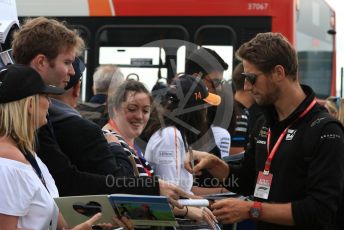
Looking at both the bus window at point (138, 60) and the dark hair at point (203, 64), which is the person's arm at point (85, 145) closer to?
the dark hair at point (203, 64)

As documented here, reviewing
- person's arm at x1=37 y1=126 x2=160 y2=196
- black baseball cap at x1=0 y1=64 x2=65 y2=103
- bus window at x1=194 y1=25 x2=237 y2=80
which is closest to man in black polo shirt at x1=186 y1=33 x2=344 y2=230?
person's arm at x1=37 y1=126 x2=160 y2=196

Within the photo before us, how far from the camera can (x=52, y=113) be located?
12.5ft

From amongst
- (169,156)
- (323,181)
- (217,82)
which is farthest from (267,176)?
(217,82)

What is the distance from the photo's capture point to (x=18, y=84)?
307 cm

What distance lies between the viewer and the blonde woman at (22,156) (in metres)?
2.94

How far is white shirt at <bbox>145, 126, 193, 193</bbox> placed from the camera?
500 centimetres

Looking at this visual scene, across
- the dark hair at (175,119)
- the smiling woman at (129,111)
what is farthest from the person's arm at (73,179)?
the dark hair at (175,119)

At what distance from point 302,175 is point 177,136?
1.50 metres

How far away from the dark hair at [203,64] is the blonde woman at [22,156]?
405cm

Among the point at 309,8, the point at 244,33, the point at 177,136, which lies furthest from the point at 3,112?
the point at 309,8

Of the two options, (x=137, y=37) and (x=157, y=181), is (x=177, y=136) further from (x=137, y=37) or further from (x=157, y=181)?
(x=137, y=37)

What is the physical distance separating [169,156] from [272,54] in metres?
1.39

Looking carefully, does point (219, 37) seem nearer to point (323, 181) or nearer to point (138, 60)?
point (138, 60)

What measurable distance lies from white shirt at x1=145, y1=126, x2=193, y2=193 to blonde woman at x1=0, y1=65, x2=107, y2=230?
1868 millimetres
